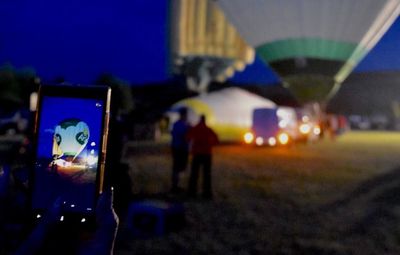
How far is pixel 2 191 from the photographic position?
5289 millimetres

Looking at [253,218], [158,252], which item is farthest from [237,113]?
[158,252]

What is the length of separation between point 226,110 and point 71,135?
103ft

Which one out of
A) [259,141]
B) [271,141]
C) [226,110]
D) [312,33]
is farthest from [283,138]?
[226,110]

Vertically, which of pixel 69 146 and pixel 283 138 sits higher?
pixel 283 138

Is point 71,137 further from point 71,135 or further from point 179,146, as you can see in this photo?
point 179,146

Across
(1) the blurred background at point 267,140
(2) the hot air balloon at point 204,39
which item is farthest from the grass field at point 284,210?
(2) the hot air balloon at point 204,39

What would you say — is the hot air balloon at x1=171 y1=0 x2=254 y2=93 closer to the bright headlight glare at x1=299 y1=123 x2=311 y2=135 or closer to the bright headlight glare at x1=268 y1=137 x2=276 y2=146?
the bright headlight glare at x1=299 y1=123 x2=311 y2=135

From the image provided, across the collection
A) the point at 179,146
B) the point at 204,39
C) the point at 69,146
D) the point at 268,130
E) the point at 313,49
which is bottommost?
the point at 69,146

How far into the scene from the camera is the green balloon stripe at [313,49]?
30.1m

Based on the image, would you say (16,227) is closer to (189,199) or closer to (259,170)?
(189,199)

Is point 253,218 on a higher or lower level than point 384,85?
lower

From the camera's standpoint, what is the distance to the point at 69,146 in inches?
274

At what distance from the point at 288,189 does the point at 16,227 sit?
311 inches

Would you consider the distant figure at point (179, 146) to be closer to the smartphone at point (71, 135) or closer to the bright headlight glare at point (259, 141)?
the smartphone at point (71, 135)
